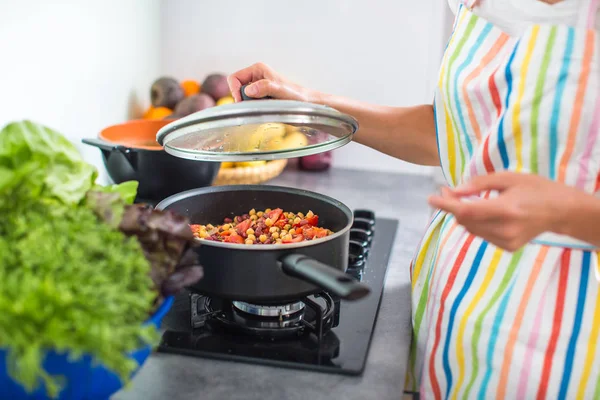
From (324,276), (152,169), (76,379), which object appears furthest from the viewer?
(152,169)

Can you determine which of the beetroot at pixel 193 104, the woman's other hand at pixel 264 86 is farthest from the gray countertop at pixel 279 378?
the beetroot at pixel 193 104

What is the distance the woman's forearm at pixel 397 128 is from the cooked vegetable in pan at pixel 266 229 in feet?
0.63

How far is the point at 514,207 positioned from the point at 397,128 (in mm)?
506

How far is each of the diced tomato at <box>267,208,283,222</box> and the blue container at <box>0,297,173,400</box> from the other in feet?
1.30

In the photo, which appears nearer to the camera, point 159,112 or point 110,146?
point 110,146

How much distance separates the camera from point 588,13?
2.71 ft

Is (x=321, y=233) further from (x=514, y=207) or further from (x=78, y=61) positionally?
(x=78, y=61)

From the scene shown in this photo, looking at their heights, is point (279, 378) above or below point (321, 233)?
below

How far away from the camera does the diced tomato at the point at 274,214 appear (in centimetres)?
106

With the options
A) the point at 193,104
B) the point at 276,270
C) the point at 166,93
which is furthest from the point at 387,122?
the point at 166,93

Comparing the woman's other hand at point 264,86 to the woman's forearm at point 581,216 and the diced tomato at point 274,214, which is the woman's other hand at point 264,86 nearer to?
the diced tomato at point 274,214

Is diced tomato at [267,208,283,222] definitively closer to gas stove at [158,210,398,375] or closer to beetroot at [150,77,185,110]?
gas stove at [158,210,398,375]

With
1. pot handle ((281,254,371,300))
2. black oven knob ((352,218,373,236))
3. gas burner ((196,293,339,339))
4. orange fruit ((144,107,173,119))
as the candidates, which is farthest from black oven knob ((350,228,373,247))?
orange fruit ((144,107,173,119))

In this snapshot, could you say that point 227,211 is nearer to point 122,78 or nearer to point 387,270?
point 387,270
